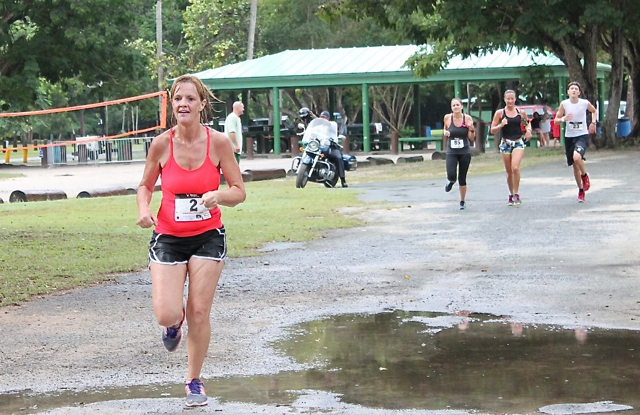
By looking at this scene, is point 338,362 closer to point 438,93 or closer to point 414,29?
point 414,29

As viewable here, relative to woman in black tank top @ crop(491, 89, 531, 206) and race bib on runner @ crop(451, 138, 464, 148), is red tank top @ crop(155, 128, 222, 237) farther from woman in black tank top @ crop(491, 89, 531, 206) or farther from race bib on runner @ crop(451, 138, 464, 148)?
race bib on runner @ crop(451, 138, 464, 148)

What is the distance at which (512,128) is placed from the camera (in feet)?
58.5

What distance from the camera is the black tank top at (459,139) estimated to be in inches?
707

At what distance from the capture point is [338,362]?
7.39m

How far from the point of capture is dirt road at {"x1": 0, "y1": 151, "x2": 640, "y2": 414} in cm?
745

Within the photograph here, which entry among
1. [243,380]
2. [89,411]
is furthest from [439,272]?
[89,411]

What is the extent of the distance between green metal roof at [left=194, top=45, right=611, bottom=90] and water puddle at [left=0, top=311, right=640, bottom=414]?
33154mm

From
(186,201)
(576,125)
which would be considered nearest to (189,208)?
(186,201)

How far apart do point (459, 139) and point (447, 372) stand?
1134 cm

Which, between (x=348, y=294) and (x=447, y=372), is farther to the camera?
(x=348, y=294)

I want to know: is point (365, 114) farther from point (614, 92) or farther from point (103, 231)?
point (103, 231)

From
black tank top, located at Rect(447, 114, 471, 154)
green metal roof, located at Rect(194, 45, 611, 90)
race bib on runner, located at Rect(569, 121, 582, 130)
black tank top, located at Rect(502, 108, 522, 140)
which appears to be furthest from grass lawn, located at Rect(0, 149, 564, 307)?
green metal roof, located at Rect(194, 45, 611, 90)

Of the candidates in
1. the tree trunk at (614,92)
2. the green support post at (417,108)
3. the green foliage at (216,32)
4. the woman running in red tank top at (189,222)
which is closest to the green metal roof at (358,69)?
the green support post at (417,108)

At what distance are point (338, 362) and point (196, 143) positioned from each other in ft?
5.76
